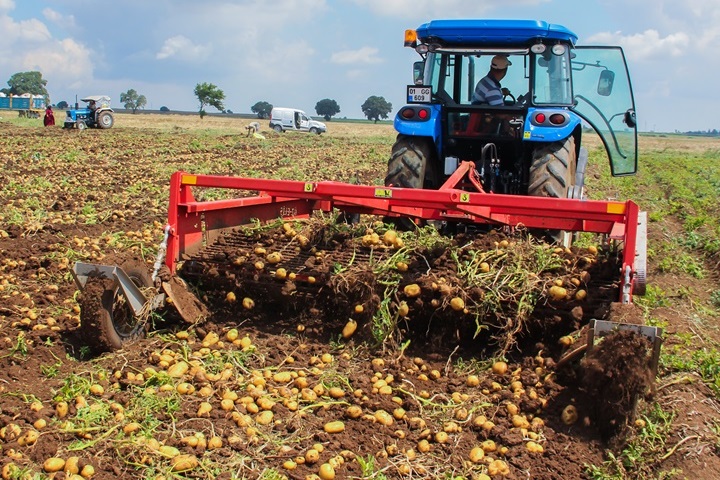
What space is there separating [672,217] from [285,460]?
1184cm

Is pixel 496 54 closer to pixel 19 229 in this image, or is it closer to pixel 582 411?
pixel 582 411

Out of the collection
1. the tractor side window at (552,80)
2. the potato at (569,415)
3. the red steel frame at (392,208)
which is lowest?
the potato at (569,415)

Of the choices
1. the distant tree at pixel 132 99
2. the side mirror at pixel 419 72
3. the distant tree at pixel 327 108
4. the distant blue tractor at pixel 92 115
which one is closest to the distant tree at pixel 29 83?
the distant tree at pixel 132 99

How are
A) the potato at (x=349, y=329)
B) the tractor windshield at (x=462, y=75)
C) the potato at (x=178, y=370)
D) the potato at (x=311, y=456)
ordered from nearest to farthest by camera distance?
the potato at (x=311, y=456), the potato at (x=178, y=370), the potato at (x=349, y=329), the tractor windshield at (x=462, y=75)

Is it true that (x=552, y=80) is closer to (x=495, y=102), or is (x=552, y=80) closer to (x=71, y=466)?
(x=495, y=102)

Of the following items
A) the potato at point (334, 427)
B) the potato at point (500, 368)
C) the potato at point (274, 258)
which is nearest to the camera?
the potato at point (334, 427)

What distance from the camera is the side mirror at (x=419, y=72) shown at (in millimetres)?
7227

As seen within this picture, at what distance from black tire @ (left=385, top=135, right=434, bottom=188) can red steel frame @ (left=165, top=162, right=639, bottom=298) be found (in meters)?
0.71

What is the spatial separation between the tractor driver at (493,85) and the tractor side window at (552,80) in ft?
1.02

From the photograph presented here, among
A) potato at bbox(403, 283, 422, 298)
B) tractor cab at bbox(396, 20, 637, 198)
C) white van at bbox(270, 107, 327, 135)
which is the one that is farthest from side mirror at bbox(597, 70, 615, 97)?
white van at bbox(270, 107, 327, 135)

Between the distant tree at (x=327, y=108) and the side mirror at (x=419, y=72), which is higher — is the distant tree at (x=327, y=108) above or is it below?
above

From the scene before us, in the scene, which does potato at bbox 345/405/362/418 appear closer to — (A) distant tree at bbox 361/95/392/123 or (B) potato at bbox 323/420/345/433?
(B) potato at bbox 323/420/345/433

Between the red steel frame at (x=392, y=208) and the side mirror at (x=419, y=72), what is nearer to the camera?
the red steel frame at (x=392, y=208)

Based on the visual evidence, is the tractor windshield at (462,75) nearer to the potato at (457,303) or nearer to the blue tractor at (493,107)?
the blue tractor at (493,107)
